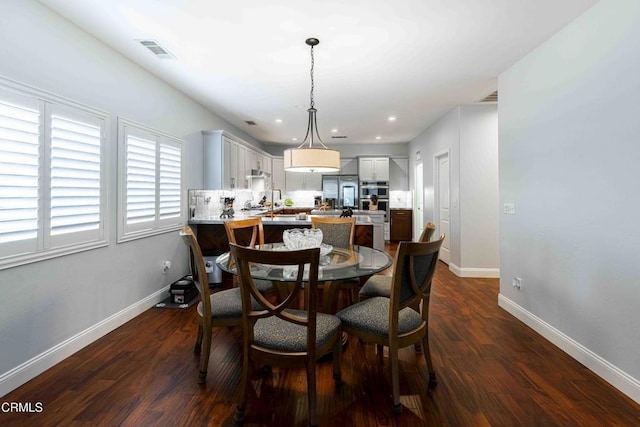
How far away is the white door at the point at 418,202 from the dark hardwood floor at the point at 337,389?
4719 millimetres

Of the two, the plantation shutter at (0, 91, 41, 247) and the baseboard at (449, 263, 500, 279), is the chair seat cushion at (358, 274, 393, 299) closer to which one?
the plantation shutter at (0, 91, 41, 247)

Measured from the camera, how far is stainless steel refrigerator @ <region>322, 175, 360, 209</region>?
8.21 metres

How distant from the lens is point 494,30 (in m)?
2.61

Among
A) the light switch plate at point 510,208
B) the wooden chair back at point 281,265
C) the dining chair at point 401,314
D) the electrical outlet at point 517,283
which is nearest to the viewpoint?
the wooden chair back at point 281,265

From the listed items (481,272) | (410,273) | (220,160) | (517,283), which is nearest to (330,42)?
(410,273)

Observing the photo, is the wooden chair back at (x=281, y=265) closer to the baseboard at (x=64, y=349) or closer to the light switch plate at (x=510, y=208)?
the baseboard at (x=64, y=349)

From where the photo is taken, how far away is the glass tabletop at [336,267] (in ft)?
6.33

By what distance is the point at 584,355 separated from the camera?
231cm

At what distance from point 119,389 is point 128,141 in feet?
7.42

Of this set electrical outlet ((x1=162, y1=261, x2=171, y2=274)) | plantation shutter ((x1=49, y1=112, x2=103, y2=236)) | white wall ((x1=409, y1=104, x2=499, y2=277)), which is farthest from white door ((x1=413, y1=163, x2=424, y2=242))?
plantation shutter ((x1=49, y1=112, x2=103, y2=236))

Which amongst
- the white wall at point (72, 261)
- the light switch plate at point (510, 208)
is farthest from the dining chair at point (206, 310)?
the light switch plate at point (510, 208)

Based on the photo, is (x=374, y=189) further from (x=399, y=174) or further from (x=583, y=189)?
(x=583, y=189)

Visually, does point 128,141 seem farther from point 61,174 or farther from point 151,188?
point 61,174

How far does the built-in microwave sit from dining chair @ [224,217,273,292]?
459 centimetres
